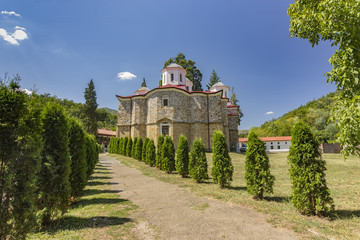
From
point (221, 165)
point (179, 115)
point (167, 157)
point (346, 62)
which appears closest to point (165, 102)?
point (179, 115)

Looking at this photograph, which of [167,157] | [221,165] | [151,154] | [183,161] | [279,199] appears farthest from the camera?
[151,154]

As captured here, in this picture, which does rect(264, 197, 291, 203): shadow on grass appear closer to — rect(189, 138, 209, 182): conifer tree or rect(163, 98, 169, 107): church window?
rect(189, 138, 209, 182): conifer tree

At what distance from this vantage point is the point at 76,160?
5.63 metres

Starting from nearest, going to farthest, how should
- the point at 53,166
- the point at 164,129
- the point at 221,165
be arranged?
the point at 53,166, the point at 221,165, the point at 164,129

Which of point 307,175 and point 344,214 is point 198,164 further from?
point 344,214

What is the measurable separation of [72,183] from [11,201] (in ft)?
9.62

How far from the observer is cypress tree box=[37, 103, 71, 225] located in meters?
3.85

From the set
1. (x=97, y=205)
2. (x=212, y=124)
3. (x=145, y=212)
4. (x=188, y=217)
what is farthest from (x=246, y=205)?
(x=212, y=124)

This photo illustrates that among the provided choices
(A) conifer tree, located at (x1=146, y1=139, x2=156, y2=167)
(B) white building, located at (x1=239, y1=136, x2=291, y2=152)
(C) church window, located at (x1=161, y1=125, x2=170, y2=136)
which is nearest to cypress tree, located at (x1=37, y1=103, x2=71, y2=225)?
(A) conifer tree, located at (x1=146, y1=139, x2=156, y2=167)

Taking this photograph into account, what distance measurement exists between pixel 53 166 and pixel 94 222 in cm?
151

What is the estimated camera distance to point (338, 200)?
555 centimetres

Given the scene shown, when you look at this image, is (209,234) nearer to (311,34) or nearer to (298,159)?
(298,159)

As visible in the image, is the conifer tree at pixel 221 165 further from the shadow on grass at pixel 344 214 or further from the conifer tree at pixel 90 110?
the conifer tree at pixel 90 110

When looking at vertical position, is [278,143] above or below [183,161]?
above
